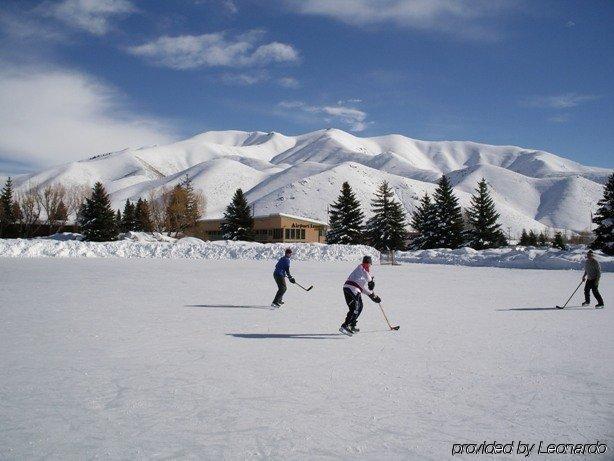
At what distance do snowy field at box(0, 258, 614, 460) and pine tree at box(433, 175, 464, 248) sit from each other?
127ft

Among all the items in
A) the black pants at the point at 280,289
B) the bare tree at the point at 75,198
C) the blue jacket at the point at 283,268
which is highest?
the bare tree at the point at 75,198

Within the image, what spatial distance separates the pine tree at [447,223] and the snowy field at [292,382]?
127ft

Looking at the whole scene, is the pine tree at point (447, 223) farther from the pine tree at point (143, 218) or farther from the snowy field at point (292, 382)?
the pine tree at point (143, 218)

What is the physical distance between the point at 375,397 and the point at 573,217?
191 metres

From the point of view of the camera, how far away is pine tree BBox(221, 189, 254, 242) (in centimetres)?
5153

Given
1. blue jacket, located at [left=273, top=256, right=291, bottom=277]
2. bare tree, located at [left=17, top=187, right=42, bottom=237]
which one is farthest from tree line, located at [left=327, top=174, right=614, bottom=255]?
bare tree, located at [left=17, top=187, right=42, bottom=237]

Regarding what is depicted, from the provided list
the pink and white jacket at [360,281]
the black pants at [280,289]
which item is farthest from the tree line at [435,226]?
the pink and white jacket at [360,281]

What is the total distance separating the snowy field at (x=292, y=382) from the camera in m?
3.82

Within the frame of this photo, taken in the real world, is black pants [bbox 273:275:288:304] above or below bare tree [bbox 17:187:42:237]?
below

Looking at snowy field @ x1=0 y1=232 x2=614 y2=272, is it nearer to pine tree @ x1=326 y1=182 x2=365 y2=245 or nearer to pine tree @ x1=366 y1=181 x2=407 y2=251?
pine tree @ x1=326 y1=182 x2=365 y2=245

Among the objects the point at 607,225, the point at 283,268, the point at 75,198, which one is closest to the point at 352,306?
the point at 283,268

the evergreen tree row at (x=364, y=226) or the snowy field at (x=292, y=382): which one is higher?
the evergreen tree row at (x=364, y=226)

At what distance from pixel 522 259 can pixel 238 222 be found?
3237cm

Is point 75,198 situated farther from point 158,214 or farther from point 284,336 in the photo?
point 284,336
